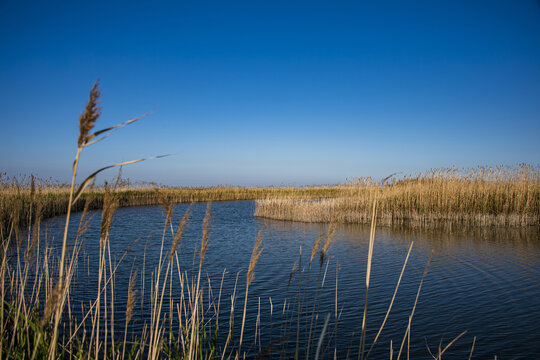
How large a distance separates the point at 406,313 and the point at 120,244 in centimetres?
1041

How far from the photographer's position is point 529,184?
1591cm

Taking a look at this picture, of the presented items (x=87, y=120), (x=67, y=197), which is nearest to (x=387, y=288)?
(x=87, y=120)

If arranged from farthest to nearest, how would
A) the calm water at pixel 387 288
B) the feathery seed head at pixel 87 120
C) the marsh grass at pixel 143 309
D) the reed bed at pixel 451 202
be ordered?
the reed bed at pixel 451 202 → the calm water at pixel 387 288 → the marsh grass at pixel 143 309 → the feathery seed head at pixel 87 120

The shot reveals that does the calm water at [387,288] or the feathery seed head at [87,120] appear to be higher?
the feathery seed head at [87,120]

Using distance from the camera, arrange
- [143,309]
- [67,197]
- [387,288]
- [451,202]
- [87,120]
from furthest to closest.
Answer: [67,197]
[451,202]
[387,288]
[143,309]
[87,120]

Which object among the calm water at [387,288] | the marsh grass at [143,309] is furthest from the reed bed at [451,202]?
the marsh grass at [143,309]

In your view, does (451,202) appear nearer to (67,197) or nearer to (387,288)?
(387,288)

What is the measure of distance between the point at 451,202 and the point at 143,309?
15.5 m

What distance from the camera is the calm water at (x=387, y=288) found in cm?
506

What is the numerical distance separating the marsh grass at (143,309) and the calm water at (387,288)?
0.32ft

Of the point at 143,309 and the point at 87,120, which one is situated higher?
the point at 87,120

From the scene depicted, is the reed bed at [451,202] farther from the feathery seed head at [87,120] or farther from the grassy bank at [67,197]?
the feathery seed head at [87,120]

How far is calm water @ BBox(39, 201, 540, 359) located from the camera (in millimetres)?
5062

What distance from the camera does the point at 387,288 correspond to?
744 centimetres
